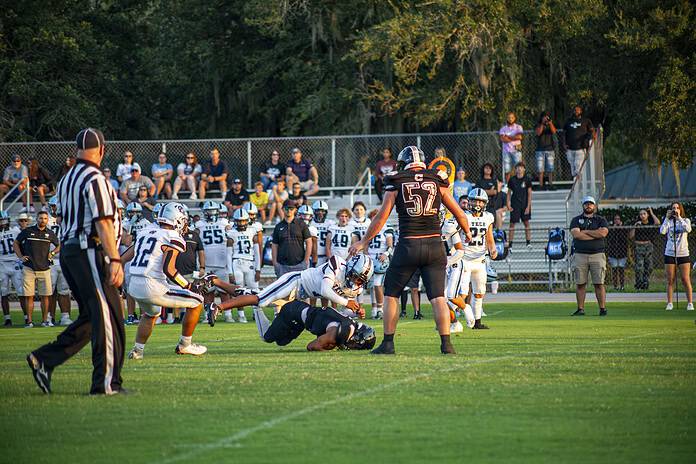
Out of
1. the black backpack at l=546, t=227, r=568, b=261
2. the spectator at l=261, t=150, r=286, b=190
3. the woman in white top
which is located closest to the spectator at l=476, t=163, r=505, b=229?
the black backpack at l=546, t=227, r=568, b=261

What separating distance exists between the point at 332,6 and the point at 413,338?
18.6 m

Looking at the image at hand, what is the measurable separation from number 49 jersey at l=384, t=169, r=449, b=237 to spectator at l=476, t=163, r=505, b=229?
1397cm

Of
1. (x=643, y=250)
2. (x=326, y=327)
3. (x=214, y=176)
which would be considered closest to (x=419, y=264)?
(x=326, y=327)

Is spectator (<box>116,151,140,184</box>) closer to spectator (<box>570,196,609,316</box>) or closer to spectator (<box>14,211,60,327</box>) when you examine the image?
spectator (<box>14,211,60,327</box>)

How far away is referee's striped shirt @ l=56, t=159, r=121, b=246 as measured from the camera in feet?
26.6

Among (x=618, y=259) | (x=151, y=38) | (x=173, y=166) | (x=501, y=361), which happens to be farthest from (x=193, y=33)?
(x=501, y=361)

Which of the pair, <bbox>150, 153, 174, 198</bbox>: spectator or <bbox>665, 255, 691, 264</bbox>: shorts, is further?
<bbox>150, 153, 174, 198</bbox>: spectator

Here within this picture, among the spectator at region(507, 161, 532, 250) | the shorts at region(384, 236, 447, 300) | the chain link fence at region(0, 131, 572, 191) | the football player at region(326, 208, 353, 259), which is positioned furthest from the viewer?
the chain link fence at region(0, 131, 572, 191)

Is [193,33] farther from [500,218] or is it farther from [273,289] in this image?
[273,289]

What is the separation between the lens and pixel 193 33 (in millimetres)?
32219

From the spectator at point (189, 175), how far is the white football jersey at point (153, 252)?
48.8 ft

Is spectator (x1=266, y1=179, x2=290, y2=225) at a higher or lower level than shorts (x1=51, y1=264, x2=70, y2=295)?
higher

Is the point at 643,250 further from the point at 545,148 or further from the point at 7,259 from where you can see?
the point at 7,259

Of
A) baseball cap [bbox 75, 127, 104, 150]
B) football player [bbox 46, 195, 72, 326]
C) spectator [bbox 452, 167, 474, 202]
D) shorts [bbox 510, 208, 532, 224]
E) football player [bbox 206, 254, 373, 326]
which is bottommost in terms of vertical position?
football player [bbox 46, 195, 72, 326]
